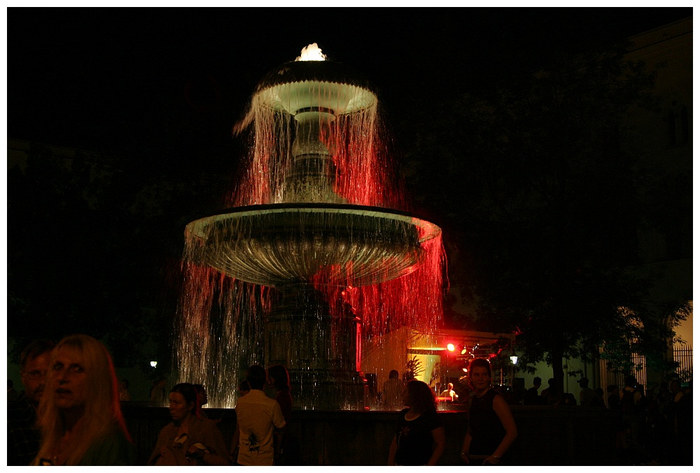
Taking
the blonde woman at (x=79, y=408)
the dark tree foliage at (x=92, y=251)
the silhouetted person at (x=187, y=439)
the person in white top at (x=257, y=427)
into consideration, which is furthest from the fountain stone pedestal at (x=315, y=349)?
the dark tree foliage at (x=92, y=251)

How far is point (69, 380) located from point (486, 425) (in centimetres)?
321

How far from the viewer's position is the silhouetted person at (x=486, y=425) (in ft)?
18.7

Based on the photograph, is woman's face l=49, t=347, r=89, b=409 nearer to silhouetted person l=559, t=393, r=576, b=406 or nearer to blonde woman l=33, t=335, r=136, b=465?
blonde woman l=33, t=335, r=136, b=465

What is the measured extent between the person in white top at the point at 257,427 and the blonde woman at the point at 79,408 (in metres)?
2.95

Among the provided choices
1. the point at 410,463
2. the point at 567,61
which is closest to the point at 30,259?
the point at 567,61

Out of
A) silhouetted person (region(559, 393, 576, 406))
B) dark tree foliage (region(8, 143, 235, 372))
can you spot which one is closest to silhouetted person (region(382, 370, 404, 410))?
silhouetted person (region(559, 393, 576, 406))

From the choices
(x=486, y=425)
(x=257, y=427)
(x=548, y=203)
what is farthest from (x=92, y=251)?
(x=486, y=425)

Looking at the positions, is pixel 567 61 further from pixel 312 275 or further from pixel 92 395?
pixel 92 395

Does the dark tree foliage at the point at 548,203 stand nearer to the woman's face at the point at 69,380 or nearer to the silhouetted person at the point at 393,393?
the silhouetted person at the point at 393,393

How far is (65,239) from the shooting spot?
23562 mm

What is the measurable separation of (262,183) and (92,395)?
18352 mm

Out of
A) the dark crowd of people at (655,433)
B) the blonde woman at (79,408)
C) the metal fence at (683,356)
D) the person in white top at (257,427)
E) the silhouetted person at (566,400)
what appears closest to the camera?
the blonde woman at (79,408)

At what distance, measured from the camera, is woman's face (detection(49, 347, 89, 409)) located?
135 inches

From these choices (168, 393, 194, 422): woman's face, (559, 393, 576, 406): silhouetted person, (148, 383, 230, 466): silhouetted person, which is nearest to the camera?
(148, 383, 230, 466): silhouetted person
